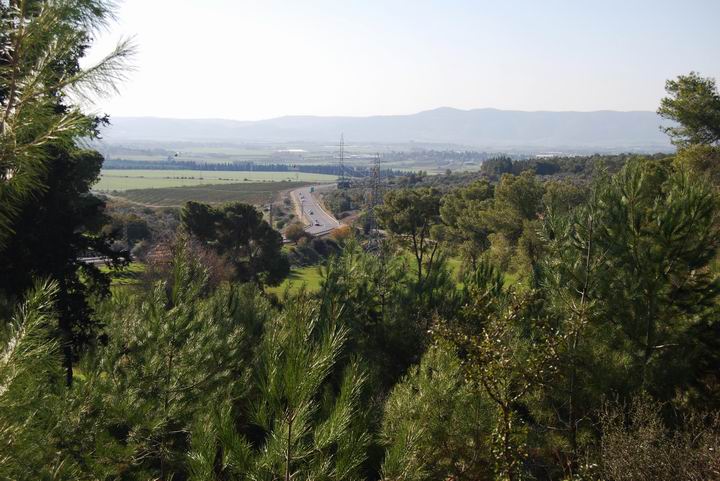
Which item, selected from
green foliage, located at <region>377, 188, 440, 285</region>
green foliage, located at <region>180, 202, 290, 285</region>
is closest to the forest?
green foliage, located at <region>180, 202, 290, 285</region>

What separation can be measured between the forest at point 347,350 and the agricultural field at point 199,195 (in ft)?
193

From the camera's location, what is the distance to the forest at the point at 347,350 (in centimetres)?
326

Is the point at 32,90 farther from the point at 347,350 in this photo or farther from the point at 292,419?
the point at 347,350

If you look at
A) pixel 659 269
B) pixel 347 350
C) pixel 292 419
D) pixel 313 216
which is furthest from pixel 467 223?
pixel 313 216

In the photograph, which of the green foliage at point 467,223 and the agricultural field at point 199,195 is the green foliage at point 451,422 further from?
the agricultural field at point 199,195

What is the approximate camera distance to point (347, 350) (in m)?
11.2

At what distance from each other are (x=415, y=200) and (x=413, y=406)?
22.9m

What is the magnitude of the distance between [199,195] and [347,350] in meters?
74.6

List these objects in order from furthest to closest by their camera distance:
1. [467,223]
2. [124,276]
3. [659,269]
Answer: [467,223], [124,276], [659,269]

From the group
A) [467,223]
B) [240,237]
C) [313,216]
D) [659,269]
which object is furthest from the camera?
[313,216]

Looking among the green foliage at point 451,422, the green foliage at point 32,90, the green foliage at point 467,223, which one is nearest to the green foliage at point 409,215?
the green foliage at point 467,223

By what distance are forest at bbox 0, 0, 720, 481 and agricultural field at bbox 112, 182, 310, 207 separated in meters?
58.9

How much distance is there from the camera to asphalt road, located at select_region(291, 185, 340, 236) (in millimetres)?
56750

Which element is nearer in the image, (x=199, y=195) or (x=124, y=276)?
(x=124, y=276)
